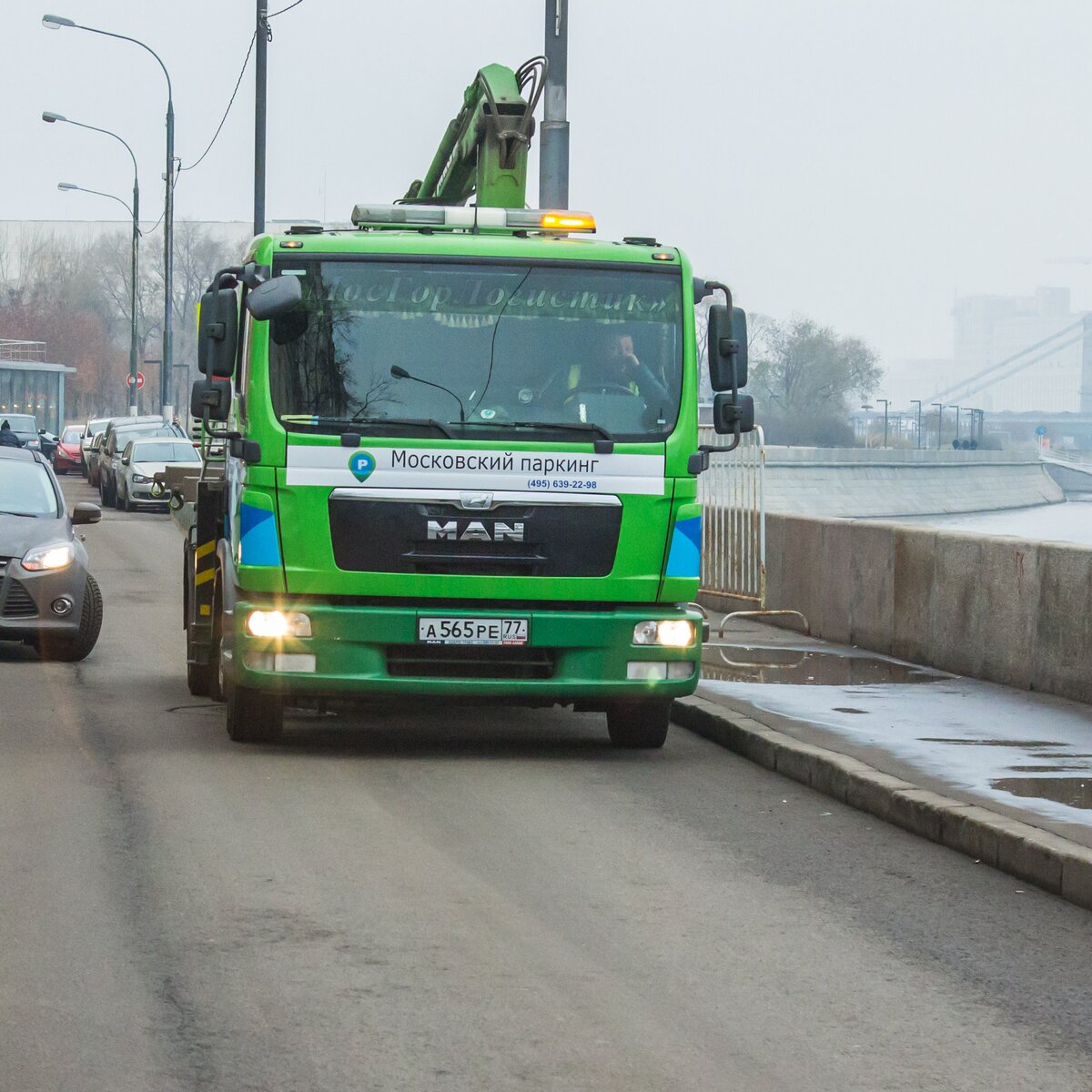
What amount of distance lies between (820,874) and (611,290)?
12.0 ft

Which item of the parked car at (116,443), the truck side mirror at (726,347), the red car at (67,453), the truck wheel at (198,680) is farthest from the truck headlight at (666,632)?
the red car at (67,453)

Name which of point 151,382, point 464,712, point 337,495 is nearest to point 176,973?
point 337,495

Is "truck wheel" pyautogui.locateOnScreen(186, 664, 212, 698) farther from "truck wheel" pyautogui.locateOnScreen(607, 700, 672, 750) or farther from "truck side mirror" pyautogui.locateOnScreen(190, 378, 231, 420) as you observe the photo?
"truck wheel" pyautogui.locateOnScreen(607, 700, 672, 750)

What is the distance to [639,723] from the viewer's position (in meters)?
10.3

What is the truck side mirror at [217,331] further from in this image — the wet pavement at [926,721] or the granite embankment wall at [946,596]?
the granite embankment wall at [946,596]

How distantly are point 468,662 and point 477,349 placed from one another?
4.91 feet

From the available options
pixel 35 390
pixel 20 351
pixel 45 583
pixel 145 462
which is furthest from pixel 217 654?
pixel 20 351

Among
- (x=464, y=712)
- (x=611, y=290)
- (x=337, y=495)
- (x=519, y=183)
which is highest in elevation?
(x=519, y=183)

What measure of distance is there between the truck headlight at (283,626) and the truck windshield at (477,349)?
89cm

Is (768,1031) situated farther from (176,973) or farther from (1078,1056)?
(176,973)

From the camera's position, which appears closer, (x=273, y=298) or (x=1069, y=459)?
(x=273, y=298)

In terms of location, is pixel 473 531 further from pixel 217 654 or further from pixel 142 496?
pixel 142 496

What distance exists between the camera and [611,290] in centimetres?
984

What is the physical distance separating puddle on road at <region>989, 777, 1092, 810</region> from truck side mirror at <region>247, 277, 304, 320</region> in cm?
391
